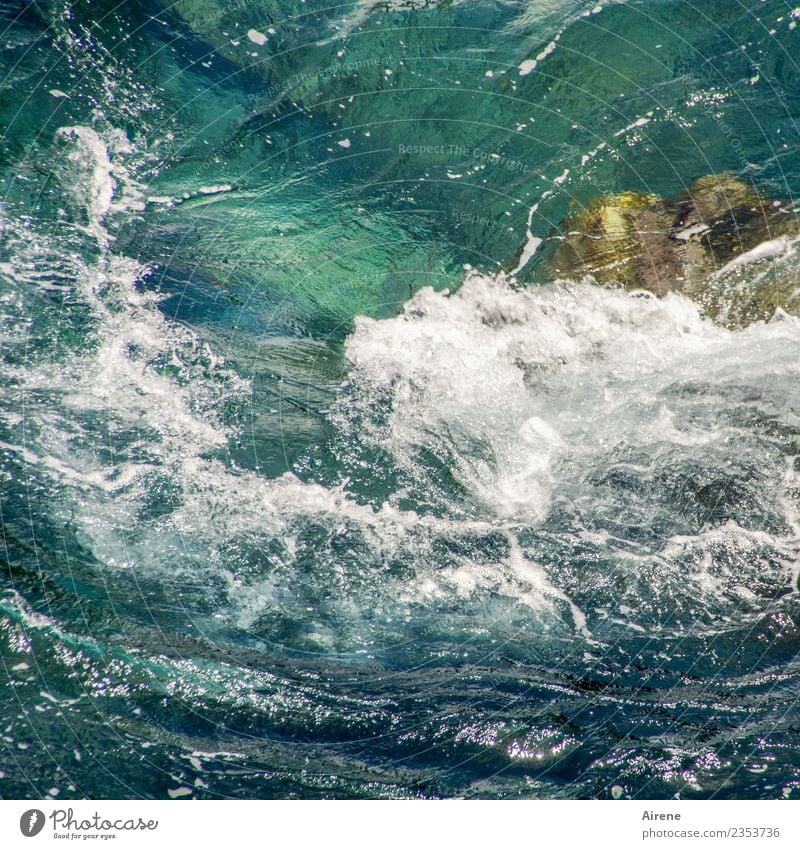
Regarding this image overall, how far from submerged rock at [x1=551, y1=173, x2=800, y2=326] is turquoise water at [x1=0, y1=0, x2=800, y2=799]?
0.50 feet

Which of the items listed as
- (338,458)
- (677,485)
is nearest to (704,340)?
(677,485)

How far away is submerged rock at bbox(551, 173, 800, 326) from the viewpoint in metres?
4.86

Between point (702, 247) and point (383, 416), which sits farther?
point (702, 247)

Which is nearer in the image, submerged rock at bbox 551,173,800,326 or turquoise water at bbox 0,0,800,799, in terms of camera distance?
turquoise water at bbox 0,0,800,799

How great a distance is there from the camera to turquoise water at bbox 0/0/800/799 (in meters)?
3.77

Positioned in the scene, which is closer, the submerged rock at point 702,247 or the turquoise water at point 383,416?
the turquoise water at point 383,416

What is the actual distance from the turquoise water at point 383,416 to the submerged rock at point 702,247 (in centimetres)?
15

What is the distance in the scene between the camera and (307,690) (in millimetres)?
3885

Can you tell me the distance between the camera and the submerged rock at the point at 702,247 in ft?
16.0

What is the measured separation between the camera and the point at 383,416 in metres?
4.68

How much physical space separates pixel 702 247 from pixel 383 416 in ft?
9.20

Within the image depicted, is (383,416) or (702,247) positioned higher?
(702,247)

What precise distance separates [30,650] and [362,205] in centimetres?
383
